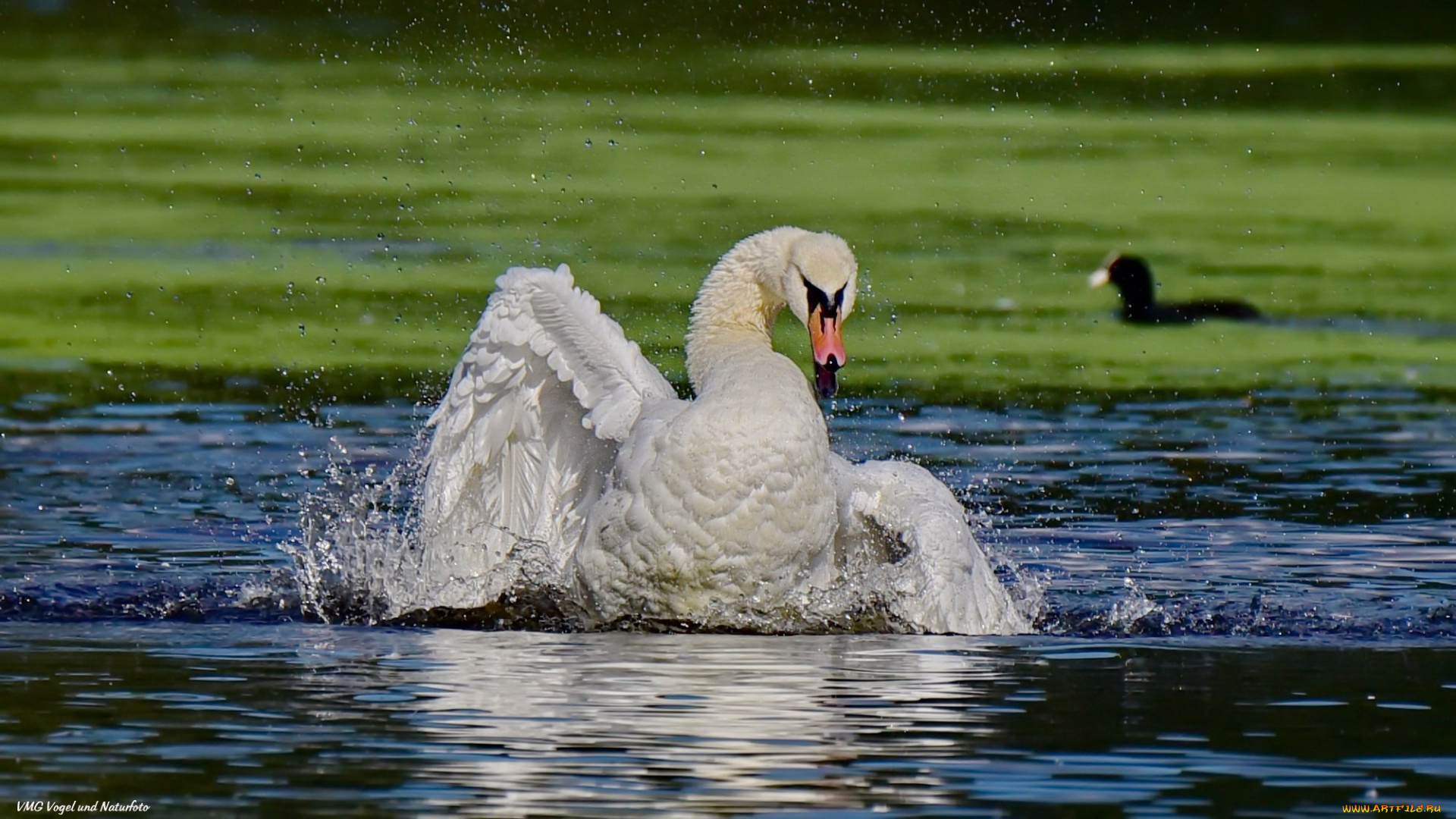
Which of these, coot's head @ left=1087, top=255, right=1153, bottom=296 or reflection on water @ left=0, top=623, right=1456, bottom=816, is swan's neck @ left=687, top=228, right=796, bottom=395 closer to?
reflection on water @ left=0, top=623, right=1456, bottom=816

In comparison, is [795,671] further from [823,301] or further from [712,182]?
[712,182]

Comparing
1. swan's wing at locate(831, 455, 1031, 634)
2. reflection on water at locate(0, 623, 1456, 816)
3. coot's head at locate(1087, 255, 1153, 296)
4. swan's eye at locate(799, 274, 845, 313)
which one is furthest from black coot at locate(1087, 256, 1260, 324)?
reflection on water at locate(0, 623, 1456, 816)

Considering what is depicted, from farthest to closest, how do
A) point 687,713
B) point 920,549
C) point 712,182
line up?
point 712,182
point 920,549
point 687,713

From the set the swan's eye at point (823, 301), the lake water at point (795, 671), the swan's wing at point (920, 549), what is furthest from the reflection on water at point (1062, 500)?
the swan's eye at point (823, 301)

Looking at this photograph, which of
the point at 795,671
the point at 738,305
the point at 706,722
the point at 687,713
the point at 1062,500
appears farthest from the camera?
the point at 1062,500

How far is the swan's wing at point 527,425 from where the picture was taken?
28.6 feet

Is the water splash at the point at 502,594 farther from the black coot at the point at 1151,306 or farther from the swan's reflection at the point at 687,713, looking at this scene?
the black coot at the point at 1151,306

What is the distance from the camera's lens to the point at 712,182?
77.9 feet

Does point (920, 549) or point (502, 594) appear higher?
point (920, 549)

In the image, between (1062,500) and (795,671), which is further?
(1062,500)

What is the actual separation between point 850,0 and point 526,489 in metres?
37.3

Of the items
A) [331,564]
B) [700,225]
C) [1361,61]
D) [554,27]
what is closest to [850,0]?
[554,27]

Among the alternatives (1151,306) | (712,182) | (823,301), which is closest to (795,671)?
(823,301)

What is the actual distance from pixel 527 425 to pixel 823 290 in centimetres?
124
